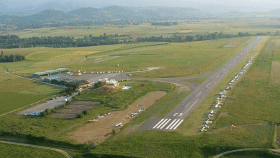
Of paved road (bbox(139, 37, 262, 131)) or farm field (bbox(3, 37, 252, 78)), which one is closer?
paved road (bbox(139, 37, 262, 131))

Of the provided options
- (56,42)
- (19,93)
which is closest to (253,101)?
(19,93)

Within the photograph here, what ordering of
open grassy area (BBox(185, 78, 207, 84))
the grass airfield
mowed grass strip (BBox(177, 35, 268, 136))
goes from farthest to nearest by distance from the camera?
open grassy area (BBox(185, 78, 207, 84)), mowed grass strip (BBox(177, 35, 268, 136)), the grass airfield

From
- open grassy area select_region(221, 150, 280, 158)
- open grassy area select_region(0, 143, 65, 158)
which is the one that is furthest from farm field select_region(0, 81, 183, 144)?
open grassy area select_region(221, 150, 280, 158)

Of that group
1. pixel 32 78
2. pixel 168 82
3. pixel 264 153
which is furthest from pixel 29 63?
pixel 264 153

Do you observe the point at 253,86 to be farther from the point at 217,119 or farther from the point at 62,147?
the point at 62,147

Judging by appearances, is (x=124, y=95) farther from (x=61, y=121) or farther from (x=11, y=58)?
(x=11, y=58)

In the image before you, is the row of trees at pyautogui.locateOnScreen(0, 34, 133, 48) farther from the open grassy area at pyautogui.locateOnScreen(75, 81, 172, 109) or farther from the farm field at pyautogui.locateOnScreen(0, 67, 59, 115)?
the open grassy area at pyautogui.locateOnScreen(75, 81, 172, 109)
